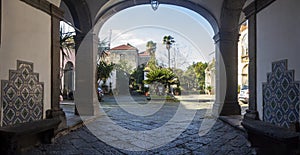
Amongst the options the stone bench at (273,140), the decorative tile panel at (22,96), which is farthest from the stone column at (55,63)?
the stone bench at (273,140)

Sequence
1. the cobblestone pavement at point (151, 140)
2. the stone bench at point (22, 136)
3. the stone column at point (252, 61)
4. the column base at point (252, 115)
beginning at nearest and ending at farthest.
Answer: the stone bench at point (22, 136), the cobblestone pavement at point (151, 140), the column base at point (252, 115), the stone column at point (252, 61)

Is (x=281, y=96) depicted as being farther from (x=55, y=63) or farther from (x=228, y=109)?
(x=55, y=63)

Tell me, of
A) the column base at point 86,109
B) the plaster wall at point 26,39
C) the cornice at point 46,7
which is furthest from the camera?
the column base at point 86,109

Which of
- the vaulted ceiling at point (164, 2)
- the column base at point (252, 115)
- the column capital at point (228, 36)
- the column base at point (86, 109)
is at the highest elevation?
the vaulted ceiling at point (164, 2)

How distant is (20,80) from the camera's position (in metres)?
3.43

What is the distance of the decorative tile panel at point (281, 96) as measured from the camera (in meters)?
3.06

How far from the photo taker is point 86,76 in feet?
21.8

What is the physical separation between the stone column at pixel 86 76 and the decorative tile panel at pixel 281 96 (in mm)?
4259

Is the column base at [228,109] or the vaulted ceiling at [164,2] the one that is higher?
the vaulted ceiling at [164,2]

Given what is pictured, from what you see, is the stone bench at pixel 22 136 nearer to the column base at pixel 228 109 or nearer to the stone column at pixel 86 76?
the stone column at pixel 86 76

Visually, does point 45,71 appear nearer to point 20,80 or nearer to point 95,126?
point 20,80

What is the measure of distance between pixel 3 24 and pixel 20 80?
2.54 feet

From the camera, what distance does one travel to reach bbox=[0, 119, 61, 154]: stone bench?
9.38 ft

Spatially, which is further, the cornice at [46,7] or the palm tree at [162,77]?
the palm tree at [162,77]
